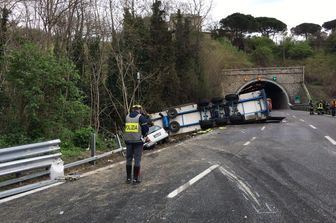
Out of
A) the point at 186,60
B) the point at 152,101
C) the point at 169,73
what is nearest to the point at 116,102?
the point at 152,101

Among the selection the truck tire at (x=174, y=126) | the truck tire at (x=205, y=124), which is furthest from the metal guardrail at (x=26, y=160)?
the truck tire at (x=205, y=124)

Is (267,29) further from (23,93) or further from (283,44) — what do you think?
(23,93)

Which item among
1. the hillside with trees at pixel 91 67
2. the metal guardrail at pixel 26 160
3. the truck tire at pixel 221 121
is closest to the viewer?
the metal guardrail at pixel 26 160

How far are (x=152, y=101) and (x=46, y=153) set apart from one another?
2160cm

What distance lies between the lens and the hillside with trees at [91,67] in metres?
12.8

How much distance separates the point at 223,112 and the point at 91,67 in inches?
366

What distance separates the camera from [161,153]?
14391 mm

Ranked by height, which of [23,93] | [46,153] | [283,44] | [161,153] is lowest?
[161,153]

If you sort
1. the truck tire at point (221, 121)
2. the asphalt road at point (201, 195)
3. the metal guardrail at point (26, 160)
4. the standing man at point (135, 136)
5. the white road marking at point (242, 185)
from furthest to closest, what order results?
the truck tire at point (221, 121)
the standing man at point (135, 136)
the metal guardrail at point (26, 160)
the white road marking at point (242, 185)
the asphalt road at point (201, 195)

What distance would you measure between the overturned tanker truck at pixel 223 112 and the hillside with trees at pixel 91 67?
4.45m

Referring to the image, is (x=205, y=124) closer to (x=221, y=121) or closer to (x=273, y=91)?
(x=221, y=121)

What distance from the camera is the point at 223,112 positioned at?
90.7 ft

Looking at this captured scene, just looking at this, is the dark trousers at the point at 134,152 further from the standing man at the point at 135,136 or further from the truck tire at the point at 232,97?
the truck tire at the point at 232,97

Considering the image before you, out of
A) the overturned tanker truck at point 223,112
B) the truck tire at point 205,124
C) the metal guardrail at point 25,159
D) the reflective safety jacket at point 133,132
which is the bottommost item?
the truck tire at point 205,124
